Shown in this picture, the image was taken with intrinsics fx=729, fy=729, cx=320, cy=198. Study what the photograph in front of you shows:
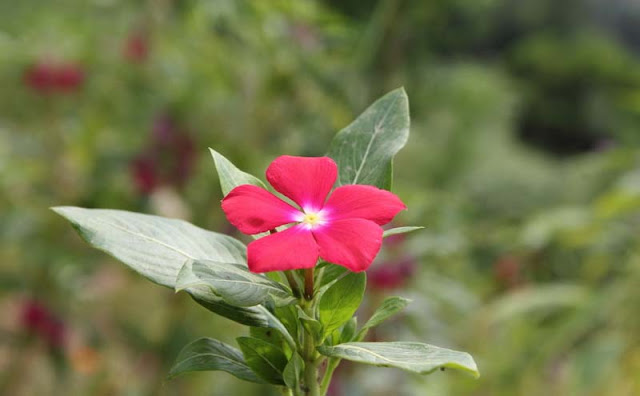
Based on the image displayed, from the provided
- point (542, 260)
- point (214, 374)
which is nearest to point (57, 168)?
point (214, 374)

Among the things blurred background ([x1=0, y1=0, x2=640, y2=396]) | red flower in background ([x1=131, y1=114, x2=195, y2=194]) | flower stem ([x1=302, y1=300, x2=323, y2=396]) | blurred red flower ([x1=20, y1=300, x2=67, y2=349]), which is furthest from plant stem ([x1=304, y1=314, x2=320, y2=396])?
blurred red flower ([x1=20, y1=300, x2=67, y2=349])

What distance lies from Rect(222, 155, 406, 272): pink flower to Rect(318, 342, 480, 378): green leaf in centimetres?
3

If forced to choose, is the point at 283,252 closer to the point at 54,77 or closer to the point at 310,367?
the point at 310,367

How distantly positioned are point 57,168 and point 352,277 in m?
0.89

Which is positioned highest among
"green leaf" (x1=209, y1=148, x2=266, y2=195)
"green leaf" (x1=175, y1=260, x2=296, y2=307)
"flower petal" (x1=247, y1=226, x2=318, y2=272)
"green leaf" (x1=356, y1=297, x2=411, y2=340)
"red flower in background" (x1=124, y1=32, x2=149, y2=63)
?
"red flower in background" (x1=124, y1=32, x2=149, y2=63)

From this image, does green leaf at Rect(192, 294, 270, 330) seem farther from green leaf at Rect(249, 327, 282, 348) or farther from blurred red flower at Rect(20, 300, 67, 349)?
blurred red flower at Rect(20, 300, 67, 349)

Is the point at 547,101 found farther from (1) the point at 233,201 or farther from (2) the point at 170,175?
(1) the point at 233,201

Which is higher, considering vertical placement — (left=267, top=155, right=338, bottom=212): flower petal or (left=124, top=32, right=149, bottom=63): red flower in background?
(left=124, top=32, right=149, bottom=63): red flower in background

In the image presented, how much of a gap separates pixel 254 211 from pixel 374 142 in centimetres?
6

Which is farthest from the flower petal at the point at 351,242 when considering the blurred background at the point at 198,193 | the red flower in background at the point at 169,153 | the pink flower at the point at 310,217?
the red flower in background at the point at 169,153

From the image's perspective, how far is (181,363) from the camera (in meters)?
0.23

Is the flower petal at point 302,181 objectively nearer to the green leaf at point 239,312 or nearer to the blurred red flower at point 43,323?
the green leaf at point 239,312

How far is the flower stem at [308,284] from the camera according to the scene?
22cm

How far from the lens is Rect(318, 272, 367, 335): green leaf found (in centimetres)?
23
